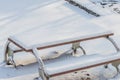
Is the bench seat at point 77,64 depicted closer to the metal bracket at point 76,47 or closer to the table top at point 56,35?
the table top at point 56,35

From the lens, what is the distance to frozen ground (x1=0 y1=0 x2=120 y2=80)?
501 centimetres

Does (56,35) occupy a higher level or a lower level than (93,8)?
higher

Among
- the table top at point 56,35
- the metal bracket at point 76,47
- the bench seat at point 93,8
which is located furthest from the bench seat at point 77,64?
the bench seat at point 93,8

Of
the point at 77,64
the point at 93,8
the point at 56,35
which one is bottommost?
the point at 93,8

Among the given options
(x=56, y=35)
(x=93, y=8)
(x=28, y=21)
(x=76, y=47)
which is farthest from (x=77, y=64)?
(x=93, y=8)

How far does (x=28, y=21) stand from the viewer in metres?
6.63

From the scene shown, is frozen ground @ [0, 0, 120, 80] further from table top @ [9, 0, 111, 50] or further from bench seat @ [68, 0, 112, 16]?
table top @ [9, 0, 111, 50]

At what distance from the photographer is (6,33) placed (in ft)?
20.2

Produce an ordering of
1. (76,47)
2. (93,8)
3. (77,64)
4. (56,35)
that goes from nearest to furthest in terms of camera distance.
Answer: (77,64) < (56,35) < (76,47) < (93,8)

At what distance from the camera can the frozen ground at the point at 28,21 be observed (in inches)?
197

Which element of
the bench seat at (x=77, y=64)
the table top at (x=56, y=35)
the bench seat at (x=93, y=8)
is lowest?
the bench seat at (x=93, y=8)

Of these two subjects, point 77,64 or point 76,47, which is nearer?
point 77,64

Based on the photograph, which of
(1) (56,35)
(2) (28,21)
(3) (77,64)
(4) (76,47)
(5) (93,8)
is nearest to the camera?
(3) (77,64)

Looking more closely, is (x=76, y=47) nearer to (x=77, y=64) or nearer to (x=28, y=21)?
(x=77, y=64)
